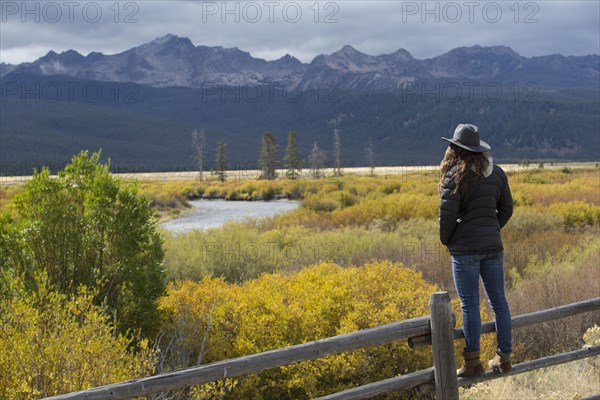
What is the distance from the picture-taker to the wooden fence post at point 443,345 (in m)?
4.50

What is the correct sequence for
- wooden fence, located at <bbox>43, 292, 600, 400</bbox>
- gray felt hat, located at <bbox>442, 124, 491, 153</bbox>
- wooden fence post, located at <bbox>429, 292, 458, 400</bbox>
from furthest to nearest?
gray felt hat, located at <bbox>442, 124, 491, 153</bbox> → wooden fence post, located at <bbox>429, 292, 458, 400</bbox> → wooden fence, located at <bbox>43, 292, 600, 400</bbox>

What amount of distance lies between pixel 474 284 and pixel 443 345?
1.74 feet

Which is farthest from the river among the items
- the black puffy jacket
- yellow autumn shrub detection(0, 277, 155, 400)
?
the black puffy jacket

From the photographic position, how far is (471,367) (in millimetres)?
4902

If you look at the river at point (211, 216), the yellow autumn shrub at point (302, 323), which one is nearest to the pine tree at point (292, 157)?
the river at point (211, 216)

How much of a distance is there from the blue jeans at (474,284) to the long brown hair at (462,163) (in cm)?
58

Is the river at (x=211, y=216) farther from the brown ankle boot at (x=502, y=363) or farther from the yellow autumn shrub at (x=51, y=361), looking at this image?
the brown ankle boot at (x=502, y=363)

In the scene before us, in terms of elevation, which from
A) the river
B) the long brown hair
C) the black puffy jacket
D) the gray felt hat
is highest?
the gray felt hat

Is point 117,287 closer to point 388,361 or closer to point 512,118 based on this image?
point 388,361

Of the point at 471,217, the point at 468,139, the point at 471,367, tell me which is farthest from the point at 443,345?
the point at 468,139

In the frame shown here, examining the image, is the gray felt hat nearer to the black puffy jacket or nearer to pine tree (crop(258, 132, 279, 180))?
the black puffy jacket

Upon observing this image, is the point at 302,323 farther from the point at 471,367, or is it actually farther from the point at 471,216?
the point at 471,216

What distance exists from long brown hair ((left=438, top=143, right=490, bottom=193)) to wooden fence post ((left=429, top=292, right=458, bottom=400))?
83cm

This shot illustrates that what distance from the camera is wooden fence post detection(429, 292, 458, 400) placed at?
4.50 metres
